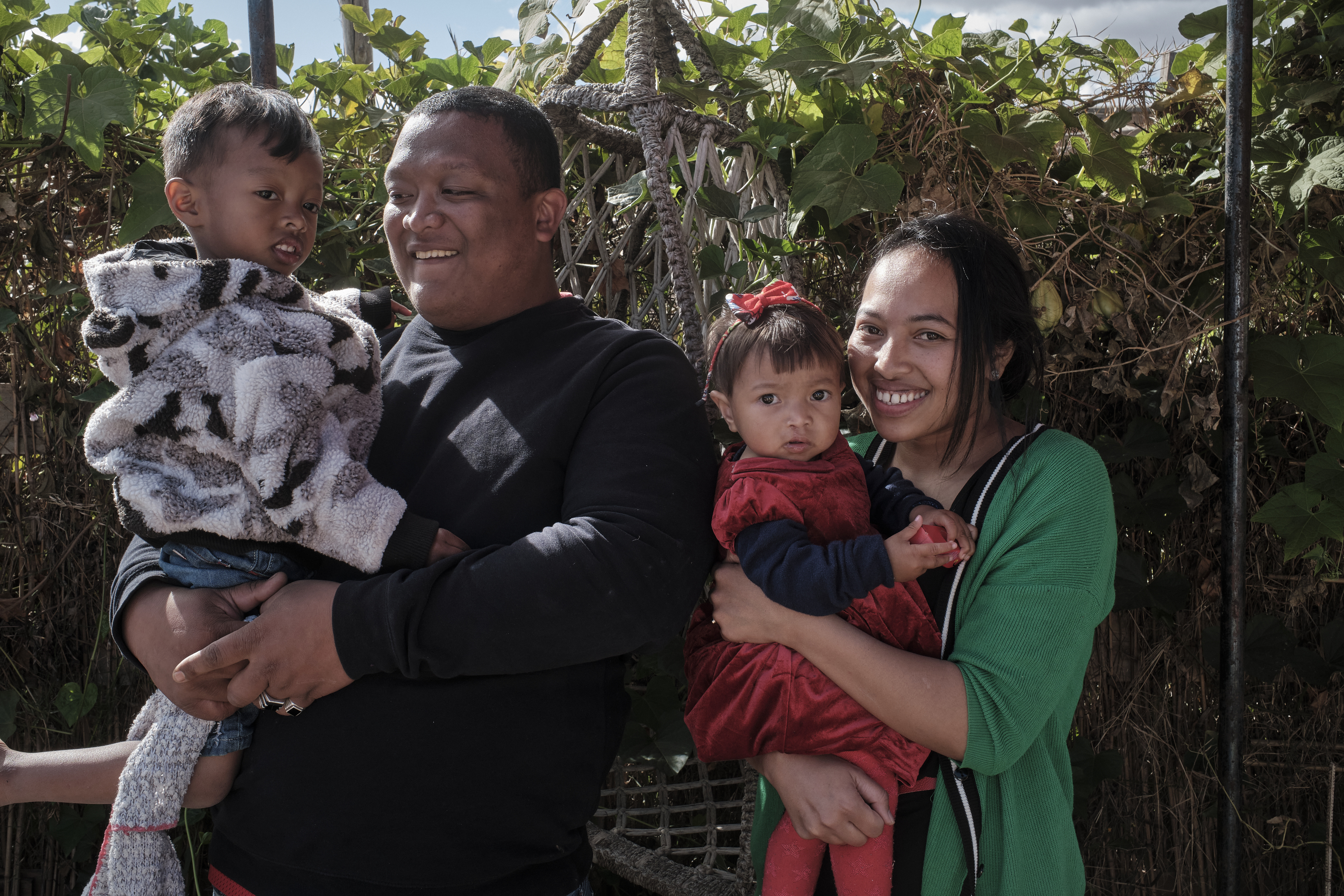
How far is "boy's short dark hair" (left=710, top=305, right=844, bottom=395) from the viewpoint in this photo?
1297mm

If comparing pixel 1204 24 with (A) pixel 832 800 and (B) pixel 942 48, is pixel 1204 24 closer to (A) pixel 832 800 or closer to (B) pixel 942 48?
(B) pixel 942 48

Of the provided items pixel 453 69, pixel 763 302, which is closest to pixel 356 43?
pixel 453 69

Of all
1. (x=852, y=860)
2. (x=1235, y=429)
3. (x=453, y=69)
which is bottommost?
(x=852, y=860)

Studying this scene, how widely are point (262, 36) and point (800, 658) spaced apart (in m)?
1.68

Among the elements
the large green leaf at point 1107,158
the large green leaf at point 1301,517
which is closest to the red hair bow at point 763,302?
the large green leaf at point 1107,158

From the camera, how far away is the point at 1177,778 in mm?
2041

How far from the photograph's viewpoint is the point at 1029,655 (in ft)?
3.78

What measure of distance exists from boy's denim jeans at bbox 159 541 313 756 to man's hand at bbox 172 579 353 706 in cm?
11

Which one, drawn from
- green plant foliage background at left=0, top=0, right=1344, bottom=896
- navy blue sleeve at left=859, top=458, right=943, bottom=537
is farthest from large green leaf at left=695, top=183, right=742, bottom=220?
navy blue sleeve at left=859, top=458, right=943, bottom=537

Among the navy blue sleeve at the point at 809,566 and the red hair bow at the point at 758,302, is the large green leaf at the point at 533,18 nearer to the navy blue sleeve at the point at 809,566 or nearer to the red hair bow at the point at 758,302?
the red hair bow at the point at 758,302

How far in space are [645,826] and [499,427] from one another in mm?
1179

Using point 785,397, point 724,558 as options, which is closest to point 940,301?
point 785,397

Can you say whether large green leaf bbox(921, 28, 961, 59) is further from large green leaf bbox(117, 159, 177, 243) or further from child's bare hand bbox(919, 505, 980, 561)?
large green leaf bbox(117, 159, 177, 243)

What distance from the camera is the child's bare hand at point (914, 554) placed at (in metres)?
1.15
